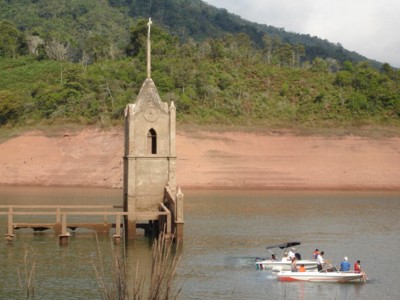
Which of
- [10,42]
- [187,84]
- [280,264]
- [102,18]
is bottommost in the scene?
[280,264]

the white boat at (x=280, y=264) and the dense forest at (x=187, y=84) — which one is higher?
the dense forest at (x=187, y=84)

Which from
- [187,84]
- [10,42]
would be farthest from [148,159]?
[10,42]

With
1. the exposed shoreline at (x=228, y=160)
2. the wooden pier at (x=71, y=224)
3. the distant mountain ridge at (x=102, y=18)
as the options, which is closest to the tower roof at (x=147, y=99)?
the wooden pier at (x=71, y=224)

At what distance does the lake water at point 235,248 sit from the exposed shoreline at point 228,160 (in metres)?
13.8

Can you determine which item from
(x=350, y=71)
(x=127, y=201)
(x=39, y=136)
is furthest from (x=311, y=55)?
(x=127, y=201)

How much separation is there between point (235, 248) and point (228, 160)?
44.7 m

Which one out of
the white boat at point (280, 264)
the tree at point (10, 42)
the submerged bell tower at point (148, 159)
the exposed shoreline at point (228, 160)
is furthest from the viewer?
the tree at point (10, 42)

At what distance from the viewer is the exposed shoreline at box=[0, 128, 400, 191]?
78.6 m

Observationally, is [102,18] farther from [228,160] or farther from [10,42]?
[228,160]

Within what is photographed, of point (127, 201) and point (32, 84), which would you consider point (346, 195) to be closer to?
point (127, 201)

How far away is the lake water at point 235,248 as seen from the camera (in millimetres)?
27094

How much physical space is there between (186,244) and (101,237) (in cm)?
460

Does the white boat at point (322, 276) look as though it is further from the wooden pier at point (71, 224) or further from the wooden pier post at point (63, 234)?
the wooden pier post at point (63, 234)

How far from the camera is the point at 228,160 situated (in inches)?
3196
